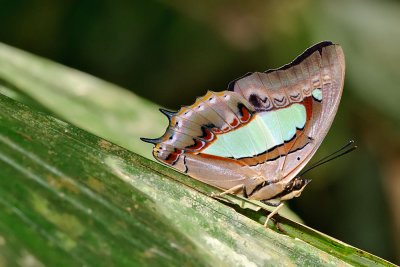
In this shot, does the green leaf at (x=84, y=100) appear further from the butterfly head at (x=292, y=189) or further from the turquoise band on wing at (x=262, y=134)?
the butterfly head at (x=292, y=189)

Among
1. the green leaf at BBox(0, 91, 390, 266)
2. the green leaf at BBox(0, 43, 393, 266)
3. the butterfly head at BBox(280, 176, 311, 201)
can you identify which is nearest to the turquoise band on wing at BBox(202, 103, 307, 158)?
the butterfly head at BBox(280, 176, 311, 201)

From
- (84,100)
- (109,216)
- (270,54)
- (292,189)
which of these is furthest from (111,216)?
(270,54)

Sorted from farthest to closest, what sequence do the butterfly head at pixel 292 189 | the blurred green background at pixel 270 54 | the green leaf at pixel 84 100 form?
the blurred green background at pixel 270 54, the green leaf at pixel 84 100, the butterfly head at pixel 292 189

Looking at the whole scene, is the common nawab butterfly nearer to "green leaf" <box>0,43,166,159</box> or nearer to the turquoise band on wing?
the turquoise band on wing

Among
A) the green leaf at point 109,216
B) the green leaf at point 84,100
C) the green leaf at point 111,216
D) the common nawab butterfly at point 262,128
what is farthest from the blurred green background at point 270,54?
the green leaf at point 109,216

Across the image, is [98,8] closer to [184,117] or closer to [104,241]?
[184,117]

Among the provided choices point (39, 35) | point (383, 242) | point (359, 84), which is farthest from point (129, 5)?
point (383, 242)

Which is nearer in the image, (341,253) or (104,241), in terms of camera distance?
(104,241)
